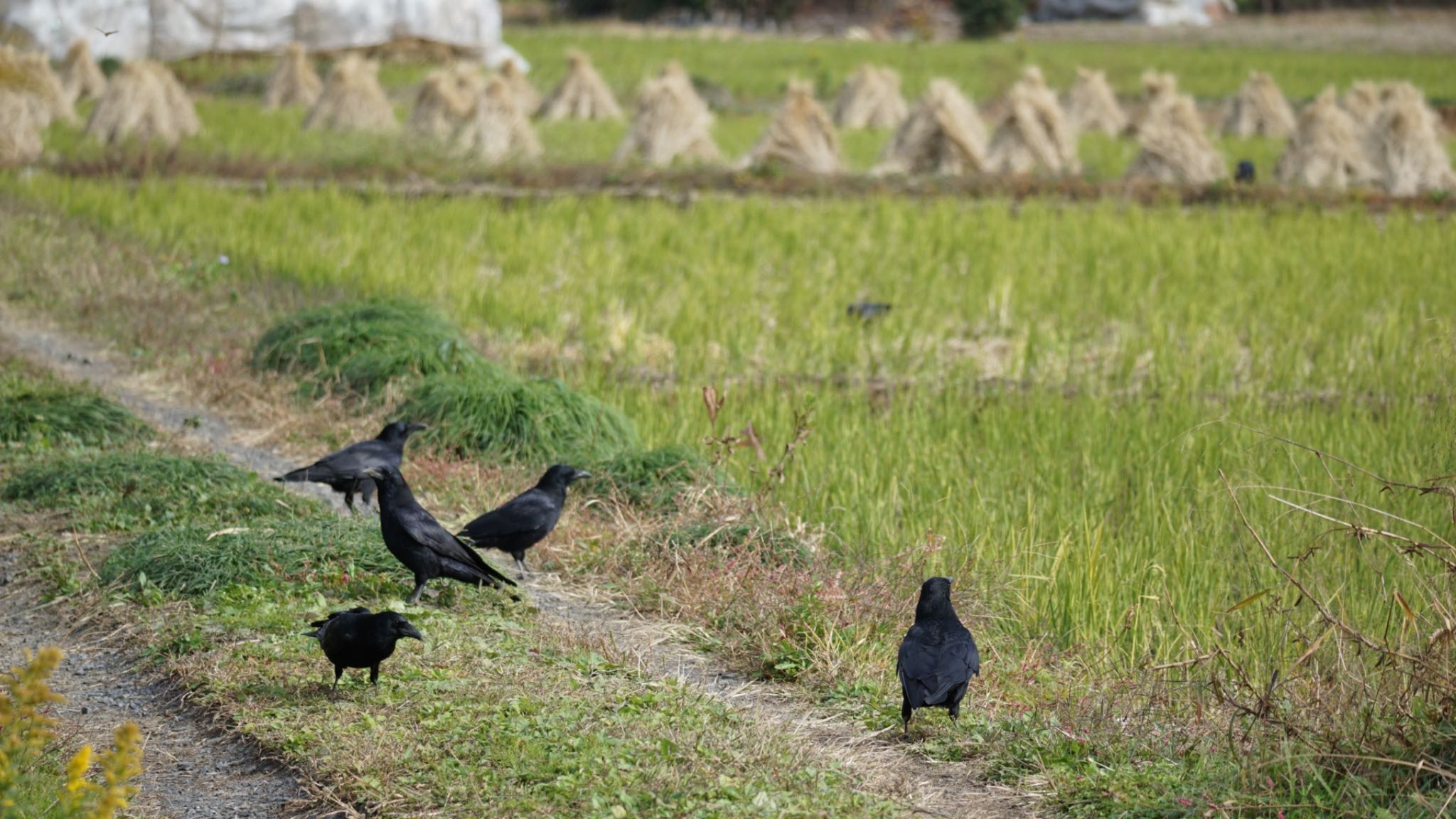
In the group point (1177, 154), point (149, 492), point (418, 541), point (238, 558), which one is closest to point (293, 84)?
point (1177, 154)

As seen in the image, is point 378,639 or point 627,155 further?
point 627,155

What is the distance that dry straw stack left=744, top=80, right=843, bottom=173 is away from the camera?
13875mm

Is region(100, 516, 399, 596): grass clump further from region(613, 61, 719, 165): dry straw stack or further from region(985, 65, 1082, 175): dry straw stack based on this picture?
region(985, 65, 1082, 175): dry straw stack

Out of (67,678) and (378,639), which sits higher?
(378,639)

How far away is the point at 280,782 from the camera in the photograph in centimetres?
325

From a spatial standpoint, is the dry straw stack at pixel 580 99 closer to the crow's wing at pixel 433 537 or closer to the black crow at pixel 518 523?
the black crow at pixel 518 523

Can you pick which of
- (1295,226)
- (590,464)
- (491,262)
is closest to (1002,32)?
(1295,226)

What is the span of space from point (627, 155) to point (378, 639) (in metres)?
11.3

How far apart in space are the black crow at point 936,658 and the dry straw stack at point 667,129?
36.8ft

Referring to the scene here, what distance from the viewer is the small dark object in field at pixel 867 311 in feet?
26.3

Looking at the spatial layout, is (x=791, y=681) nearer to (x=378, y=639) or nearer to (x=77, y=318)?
(x=378, y=639)

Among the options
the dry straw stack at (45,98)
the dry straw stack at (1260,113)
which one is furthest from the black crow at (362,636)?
the dry straw stack at (1260,113)

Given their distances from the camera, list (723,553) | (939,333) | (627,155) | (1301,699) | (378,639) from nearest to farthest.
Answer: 1. (1301,699)
2. (378,639)
3. (723,553)
4. (939,333)
5. (627,155)

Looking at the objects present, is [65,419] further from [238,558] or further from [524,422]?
[238,558]
